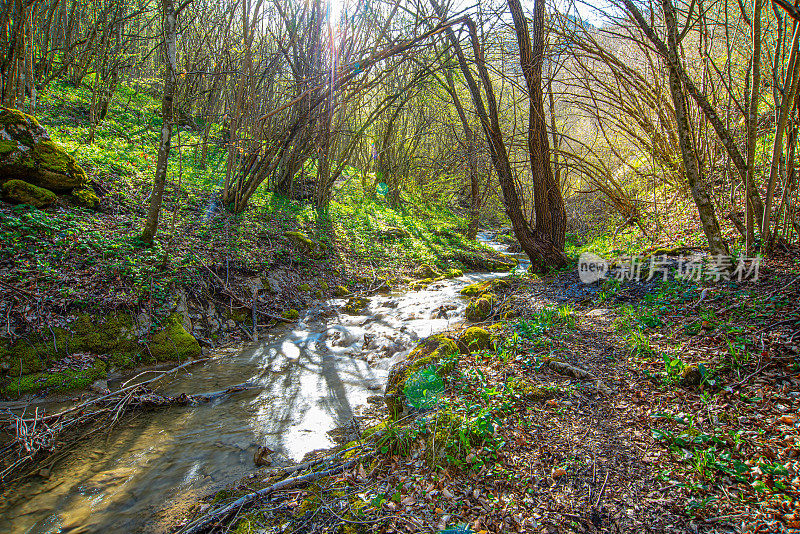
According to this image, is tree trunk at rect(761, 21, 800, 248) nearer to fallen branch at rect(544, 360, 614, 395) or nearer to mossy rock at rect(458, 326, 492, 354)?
fallen branch at rect(544, 360, 614, 395)

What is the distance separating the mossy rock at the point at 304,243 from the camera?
28.7 feet

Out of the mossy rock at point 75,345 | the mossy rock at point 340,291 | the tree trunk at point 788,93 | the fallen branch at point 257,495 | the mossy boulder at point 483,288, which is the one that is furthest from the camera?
the mossy rock at point 340,291

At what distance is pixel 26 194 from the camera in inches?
206

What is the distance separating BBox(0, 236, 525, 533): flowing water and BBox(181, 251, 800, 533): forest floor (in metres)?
0.51

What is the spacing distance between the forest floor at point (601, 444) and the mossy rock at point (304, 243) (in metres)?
5.93

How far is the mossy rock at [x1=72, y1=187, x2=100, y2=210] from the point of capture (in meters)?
5.89

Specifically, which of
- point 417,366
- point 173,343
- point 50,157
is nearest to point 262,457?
point 417,366

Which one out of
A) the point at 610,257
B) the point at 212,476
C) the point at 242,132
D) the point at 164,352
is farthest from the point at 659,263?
the point at 242,132

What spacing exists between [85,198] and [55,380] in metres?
3.35

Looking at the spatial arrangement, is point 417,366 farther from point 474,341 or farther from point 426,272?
point 426,272

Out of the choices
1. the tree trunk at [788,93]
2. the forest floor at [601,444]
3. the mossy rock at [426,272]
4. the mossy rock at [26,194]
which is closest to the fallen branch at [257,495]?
the forest floor at [601,444]

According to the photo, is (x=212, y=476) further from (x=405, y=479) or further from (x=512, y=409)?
(x=512, y=409)

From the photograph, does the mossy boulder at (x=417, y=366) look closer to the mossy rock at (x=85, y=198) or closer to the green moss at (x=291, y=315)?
the green moss at (x=291, y=315)

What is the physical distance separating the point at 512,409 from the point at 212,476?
8.04 ft
